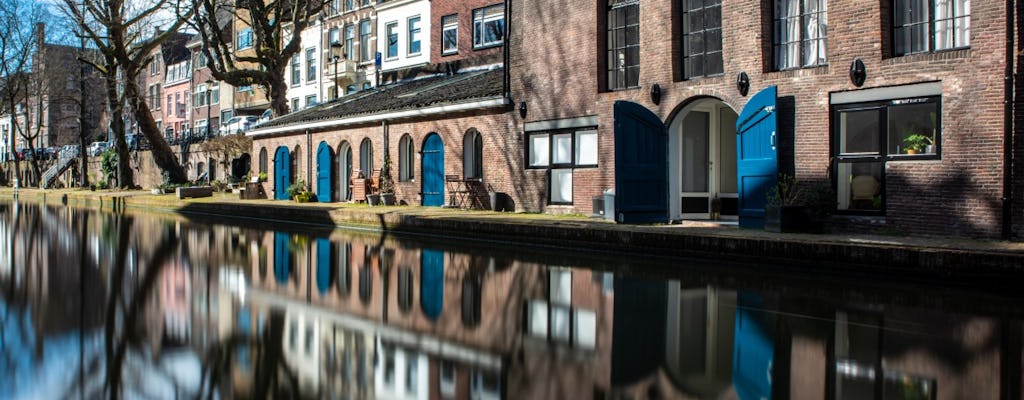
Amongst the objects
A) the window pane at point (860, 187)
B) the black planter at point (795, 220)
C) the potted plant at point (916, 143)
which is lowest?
the black planter at point (795, 220)

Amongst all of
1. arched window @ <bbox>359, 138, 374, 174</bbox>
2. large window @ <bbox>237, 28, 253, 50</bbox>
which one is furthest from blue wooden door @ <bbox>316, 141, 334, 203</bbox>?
large window @ <bbox>237, 28, 253, 50</bbox>

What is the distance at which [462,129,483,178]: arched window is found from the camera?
22.5 meters

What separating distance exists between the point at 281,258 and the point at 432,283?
382 centimetres

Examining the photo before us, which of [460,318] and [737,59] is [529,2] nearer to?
[737,59]

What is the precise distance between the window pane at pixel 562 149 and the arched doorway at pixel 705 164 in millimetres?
2936

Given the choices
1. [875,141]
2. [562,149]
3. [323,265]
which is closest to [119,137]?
[562,149]

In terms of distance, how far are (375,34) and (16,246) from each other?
26565 millimetres

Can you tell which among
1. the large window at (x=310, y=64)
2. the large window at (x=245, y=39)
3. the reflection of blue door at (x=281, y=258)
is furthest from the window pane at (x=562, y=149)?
the large window at (x=245, y=39)

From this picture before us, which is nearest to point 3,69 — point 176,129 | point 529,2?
point 176,129

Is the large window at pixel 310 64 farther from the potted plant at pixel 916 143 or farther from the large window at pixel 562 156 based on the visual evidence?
the potted plant at pixel 916 143

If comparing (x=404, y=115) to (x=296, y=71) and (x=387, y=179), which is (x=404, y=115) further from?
(x=296, y=71)

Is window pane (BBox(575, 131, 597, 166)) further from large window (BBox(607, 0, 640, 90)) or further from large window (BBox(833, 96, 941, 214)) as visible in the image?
large window (BBox(833, 96, 941, 214))

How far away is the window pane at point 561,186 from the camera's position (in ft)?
64.4

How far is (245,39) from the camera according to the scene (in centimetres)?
5234
